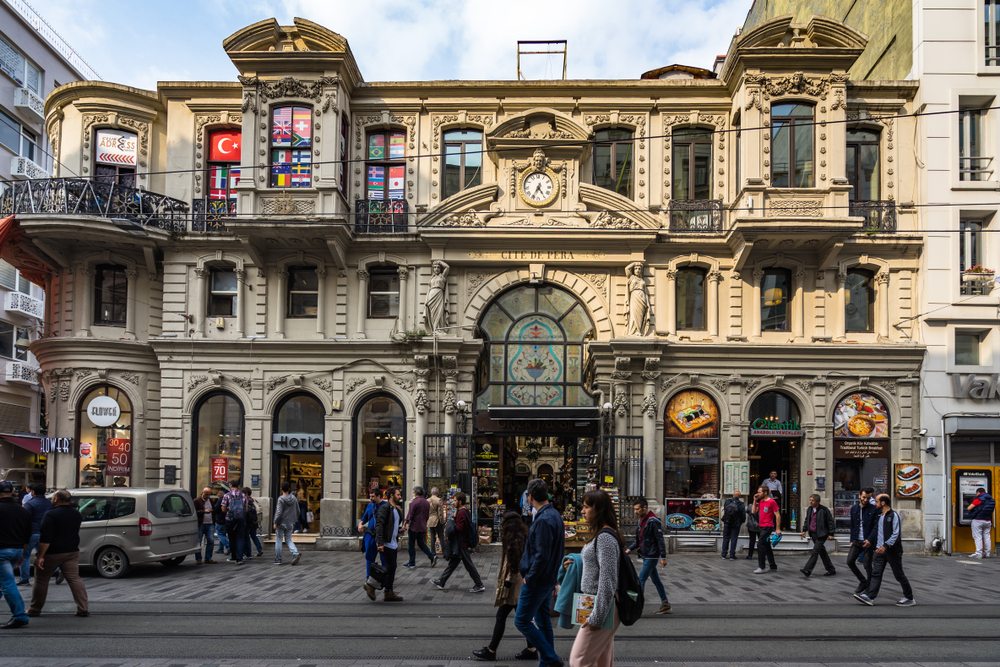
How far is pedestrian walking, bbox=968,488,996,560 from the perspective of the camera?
2000 cm

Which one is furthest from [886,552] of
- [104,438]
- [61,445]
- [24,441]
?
[24,441]

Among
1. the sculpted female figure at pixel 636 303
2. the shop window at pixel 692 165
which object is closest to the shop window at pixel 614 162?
the shop window at pixel 692 165

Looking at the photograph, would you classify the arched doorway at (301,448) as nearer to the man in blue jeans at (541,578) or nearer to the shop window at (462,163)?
the shop window at (462,163)

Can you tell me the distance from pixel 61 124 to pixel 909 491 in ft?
91.1

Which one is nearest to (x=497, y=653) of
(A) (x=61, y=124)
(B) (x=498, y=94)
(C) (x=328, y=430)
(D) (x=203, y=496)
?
(D) (x=203, y=496)

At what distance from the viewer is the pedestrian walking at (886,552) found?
1317cm

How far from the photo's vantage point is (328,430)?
73.5 ft

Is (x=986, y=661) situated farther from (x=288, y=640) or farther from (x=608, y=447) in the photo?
(x=608, y=447)

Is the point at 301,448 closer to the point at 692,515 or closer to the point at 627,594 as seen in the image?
the point at 692,515

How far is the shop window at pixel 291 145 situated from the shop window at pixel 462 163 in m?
4.18

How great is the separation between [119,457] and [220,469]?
9.95 ft

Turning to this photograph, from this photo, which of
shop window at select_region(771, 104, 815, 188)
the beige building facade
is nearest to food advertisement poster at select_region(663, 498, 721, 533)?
the beige building facade

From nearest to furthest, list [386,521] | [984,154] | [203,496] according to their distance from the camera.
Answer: [386,521]
[203,496]
[984,154]

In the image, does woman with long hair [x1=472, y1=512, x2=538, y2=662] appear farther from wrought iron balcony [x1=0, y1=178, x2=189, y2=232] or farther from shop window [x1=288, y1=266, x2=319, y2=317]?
wrought iron balcony [x1=0, y1=178, x2=189, y2=232]
